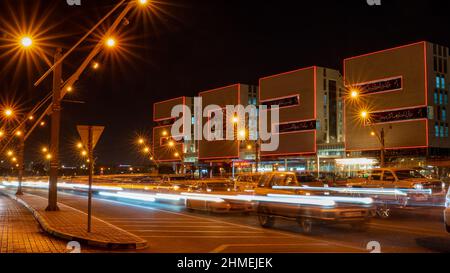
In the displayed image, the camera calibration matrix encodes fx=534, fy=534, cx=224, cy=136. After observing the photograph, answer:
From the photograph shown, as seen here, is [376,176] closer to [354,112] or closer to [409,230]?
[409,230]

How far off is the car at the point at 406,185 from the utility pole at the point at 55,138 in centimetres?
1351

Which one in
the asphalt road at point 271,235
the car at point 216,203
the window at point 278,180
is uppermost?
the window at point 278,180

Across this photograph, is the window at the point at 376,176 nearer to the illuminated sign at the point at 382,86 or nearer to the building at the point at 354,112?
the building at the point at 354,112

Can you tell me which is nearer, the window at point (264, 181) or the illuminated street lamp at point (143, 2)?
the illuminated street lamp at point (143, 2)

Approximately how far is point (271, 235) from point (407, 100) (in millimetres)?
51211

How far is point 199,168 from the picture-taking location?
336 feet

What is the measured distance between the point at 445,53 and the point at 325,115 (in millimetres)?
19189

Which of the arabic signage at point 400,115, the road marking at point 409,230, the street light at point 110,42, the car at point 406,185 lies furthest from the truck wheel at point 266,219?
the arabic signage at point 400,115

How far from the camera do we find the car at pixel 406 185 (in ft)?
75.8

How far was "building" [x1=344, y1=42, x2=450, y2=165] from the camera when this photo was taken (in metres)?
60.4

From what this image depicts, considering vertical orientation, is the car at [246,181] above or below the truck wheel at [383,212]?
above

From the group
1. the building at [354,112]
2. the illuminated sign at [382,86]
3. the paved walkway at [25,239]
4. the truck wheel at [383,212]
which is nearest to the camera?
the paved walkway at [25,239]
